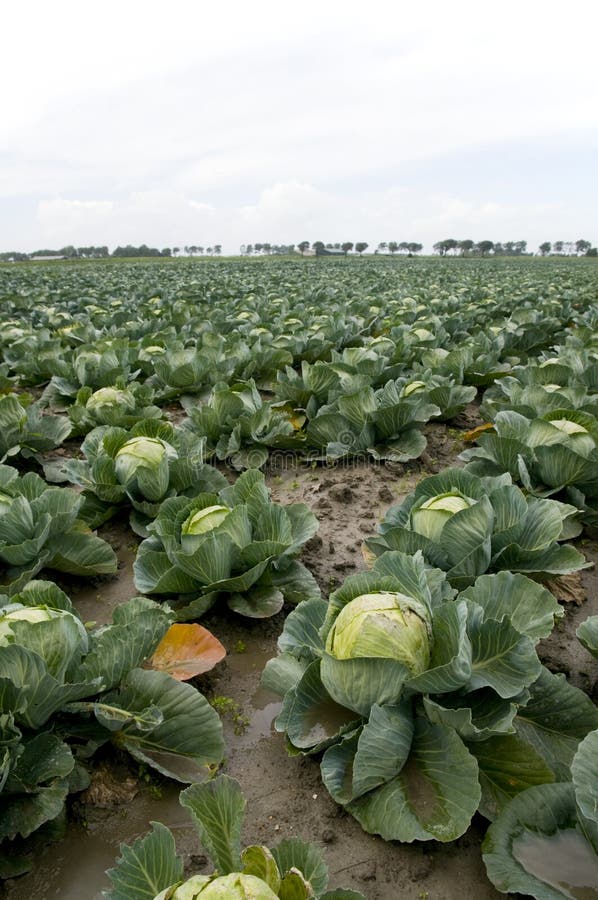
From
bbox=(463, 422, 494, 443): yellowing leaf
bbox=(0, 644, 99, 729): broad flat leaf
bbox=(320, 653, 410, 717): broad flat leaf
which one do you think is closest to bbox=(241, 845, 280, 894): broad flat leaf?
bbox=(320, 653, 410, 717): broad flat leaf

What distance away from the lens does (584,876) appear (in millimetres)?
1607

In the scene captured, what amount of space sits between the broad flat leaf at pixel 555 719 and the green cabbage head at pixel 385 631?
42cm

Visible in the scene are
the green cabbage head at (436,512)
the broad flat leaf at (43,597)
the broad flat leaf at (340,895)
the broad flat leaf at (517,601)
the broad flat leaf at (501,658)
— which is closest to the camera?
the broad flat leaf at (340,895)

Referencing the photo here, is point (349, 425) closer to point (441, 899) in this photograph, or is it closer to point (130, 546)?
point (130, 546)

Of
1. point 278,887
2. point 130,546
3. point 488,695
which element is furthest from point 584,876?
point 130,546

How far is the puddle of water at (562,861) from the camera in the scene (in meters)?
1.59

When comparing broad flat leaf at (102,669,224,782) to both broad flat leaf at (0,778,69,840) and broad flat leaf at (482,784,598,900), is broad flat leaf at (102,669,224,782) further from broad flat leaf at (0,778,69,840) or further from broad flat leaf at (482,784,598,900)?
broad flat leaf at (482,784,598,900)

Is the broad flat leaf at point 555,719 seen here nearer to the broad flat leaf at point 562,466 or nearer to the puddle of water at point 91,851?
the puddle of water at point 91,851

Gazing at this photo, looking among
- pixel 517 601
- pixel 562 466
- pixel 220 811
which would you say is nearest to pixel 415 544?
pixel 517 601

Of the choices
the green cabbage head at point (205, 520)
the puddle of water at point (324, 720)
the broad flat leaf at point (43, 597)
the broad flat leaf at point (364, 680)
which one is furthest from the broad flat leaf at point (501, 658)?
the broad flat leaf at point (43, 597)

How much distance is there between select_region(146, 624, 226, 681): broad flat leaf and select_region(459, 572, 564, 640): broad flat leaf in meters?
1.13

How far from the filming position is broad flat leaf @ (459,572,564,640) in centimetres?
229

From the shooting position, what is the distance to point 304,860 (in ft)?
5.06

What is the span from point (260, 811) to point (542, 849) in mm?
948
